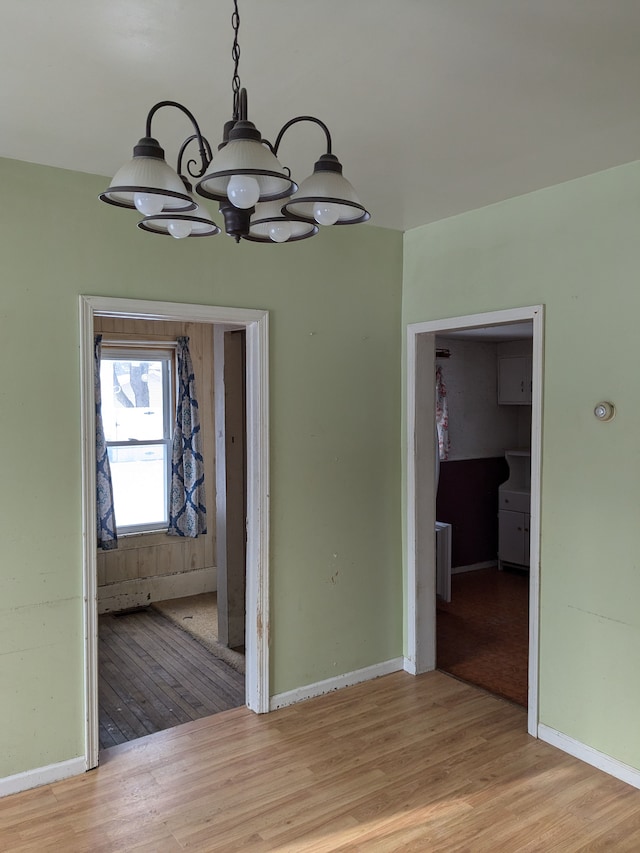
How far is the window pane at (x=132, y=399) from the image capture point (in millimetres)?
5125

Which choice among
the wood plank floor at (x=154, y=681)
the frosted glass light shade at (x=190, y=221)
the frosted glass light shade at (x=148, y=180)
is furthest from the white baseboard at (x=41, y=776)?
the frosted glass light shade at (x=148, y=180)

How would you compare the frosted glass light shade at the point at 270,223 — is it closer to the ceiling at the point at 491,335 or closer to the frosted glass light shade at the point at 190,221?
the frosted glass light shade at the point at 190,221

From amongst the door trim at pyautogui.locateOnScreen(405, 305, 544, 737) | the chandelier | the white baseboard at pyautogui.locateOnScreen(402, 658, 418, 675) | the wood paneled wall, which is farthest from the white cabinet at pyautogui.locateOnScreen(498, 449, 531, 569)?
the chandelier

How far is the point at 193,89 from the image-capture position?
2.08 metres

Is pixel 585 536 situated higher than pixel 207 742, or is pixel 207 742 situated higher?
pixel 585 536

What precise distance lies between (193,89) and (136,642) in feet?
11.9

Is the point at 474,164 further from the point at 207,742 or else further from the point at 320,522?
the point at 207,742

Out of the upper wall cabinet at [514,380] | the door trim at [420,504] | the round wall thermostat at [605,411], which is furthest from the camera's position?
the upper wall cabinet at [514,380]

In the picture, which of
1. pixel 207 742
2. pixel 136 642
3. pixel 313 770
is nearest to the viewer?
pixel 313 770

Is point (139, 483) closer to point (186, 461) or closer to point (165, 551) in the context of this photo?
point (186, 461)

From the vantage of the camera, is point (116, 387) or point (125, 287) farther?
point (116, 387)

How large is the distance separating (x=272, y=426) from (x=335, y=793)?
5.60ft

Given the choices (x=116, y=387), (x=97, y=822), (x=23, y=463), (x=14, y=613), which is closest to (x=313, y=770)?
(x=97, y=822)

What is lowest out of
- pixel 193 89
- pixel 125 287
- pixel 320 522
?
pixel 320 522
